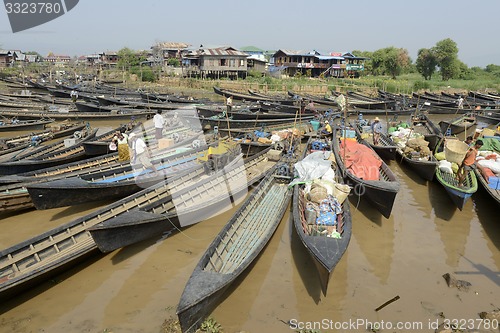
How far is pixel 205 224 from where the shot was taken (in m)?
9.20

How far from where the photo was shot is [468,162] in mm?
9938

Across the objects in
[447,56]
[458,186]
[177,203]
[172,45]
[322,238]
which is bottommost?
[177,203]

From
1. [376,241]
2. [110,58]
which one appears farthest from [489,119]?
[110,58]

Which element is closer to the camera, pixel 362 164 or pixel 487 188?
pixel 487 188

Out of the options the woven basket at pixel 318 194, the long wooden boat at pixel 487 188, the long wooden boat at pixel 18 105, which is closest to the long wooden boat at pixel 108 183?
the woven basket at pixel 318 194

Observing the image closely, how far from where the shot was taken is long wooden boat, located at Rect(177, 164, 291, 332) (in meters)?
4.91

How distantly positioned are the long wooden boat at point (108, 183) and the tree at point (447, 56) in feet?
173

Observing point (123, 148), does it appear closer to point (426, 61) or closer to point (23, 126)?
point (23, 126)

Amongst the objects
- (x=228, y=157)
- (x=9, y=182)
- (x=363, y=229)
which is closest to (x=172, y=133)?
(x=228, y=157)

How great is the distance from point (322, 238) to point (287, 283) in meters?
1.40

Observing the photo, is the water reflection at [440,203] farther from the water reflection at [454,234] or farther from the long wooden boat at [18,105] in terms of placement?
the long wooden boat at [18,105]

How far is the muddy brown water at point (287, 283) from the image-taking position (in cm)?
585

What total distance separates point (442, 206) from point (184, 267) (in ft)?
28.1

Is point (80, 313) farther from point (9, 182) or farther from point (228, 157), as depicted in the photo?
point (228, 157)
